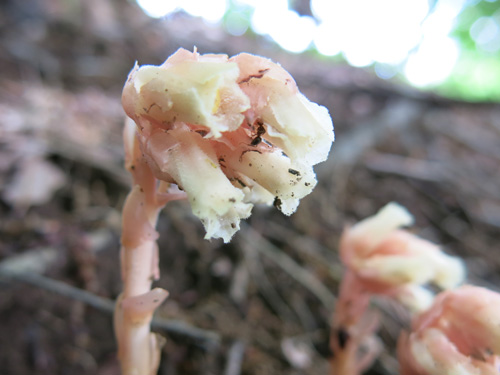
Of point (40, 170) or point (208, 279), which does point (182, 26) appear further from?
point (208, 279)

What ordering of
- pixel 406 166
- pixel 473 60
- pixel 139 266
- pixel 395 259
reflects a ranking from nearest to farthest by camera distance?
pixel 139 266 < pixel 395 259 < pixel 406 166 < pixel 473 60

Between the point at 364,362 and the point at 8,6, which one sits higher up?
the point at 8,6

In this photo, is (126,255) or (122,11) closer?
(126,255)

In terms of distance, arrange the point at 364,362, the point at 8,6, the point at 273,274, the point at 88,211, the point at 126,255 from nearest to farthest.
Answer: the point at 126,255, the point at 364,362, the point at 88,211, the point at 273,274, the point at 8,6

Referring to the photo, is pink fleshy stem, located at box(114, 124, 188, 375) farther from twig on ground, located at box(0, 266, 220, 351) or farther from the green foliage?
the green foliage

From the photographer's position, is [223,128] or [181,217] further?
[181,217]

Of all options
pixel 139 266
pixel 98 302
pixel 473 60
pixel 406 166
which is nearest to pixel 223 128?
pixel 139 266

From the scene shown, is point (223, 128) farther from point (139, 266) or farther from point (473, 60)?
point (473, 60)

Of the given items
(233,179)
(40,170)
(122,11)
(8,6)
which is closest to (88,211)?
(40,170)
